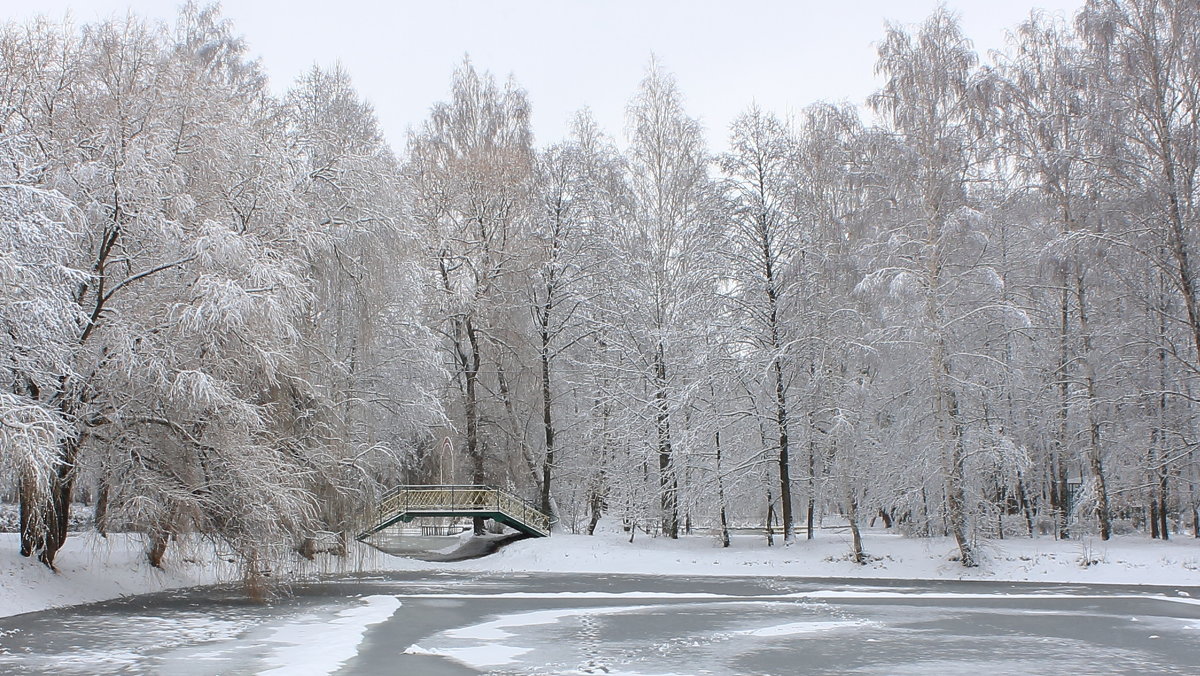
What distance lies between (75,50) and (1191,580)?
974 inches

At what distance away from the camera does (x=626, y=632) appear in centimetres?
1376

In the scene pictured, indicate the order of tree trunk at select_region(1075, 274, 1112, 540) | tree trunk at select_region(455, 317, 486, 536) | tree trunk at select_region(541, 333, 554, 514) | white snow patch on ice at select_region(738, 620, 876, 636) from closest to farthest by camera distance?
white snow patch on ice at select_region(738, 620, 876, 636) < tree trunk at select_region(1075, 274, 1112, 540) < tree trunk at select_region(455, 317, 486, 536) < tree trunk at select_region(541, 333, 554, 514)

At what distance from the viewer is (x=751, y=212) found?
26.3 m

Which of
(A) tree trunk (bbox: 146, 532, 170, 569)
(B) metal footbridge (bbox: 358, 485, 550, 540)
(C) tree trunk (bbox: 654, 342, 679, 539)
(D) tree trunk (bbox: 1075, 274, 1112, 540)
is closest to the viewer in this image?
(A) tree trunk (bbox: 146, 532, 170, 569)

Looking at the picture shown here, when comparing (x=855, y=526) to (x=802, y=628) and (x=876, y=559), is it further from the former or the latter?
(x=802, y=628)

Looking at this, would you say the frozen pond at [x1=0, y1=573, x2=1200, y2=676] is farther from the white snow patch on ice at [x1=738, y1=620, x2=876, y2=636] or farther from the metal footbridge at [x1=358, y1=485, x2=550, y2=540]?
the metal footbridge at [x1=358, y1=485, x2=550, y2=540]

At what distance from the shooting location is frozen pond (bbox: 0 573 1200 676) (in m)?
10.9

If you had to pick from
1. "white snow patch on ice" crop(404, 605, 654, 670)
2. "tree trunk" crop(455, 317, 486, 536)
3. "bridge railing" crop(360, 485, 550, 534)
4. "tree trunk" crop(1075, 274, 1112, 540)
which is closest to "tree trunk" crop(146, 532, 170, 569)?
"white snow patch on ice" crop(404, 605, 654, 670)

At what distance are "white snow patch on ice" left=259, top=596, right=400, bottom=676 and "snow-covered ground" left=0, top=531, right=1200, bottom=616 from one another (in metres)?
2.50

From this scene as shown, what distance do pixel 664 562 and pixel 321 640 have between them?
14.7 meters

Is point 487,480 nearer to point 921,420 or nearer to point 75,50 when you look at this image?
point 921,420

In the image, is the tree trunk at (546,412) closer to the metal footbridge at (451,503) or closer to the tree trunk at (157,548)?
the metal footbridge at (451,503)

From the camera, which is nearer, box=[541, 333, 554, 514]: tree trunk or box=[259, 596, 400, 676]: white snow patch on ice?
box=[259, 596, 400, 676]: white snow patch on ice

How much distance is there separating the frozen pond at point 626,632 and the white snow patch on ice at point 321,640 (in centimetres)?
5
